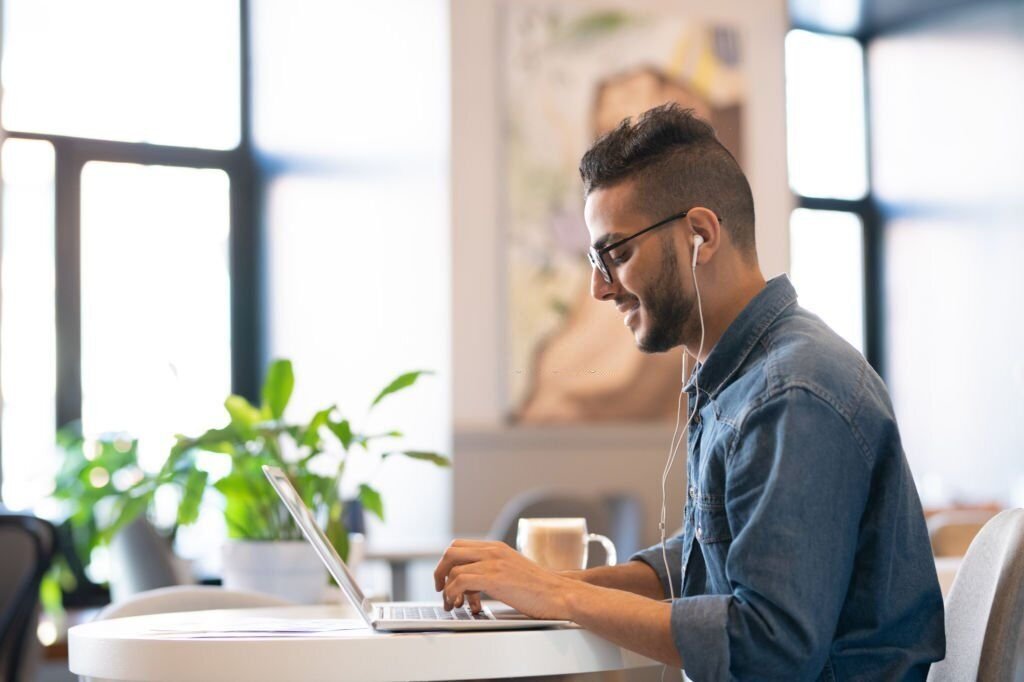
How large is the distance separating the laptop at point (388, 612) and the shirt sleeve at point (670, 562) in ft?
0.72

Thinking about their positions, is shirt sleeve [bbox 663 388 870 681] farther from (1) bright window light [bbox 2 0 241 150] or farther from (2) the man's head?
(1) bright window light [bbox 2 0 241 150]

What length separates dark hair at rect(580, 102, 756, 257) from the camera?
1625mm

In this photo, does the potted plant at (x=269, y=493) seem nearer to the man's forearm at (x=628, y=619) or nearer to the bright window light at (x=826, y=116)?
the man's forearm at (x=628, y=619)

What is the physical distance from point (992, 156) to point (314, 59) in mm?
3252

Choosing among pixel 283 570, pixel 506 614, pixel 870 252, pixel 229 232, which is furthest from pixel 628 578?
pixel 870 252

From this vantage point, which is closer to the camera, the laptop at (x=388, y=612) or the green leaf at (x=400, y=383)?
the laptop at (x=388, y=612)

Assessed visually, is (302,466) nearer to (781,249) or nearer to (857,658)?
(857,658)

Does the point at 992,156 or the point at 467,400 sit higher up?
the point at 992,156

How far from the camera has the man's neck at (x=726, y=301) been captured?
1617 millimetres

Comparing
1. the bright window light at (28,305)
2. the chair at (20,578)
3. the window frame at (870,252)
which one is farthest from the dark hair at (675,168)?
the window frame at (870,252)

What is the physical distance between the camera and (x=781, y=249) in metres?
5.94

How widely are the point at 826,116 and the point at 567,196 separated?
2.09 meters

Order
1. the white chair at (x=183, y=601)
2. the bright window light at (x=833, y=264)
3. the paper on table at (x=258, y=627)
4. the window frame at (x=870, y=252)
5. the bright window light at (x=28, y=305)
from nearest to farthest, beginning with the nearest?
the paper on table at (x=258, y=627) → the white chair at (x=183, y=601) → the bright window light at (x=28, y=305) → the bright window light at (x=833, y=264) → the window frame at (x=870, y=252)

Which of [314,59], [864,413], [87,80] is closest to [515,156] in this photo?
[314,59]
